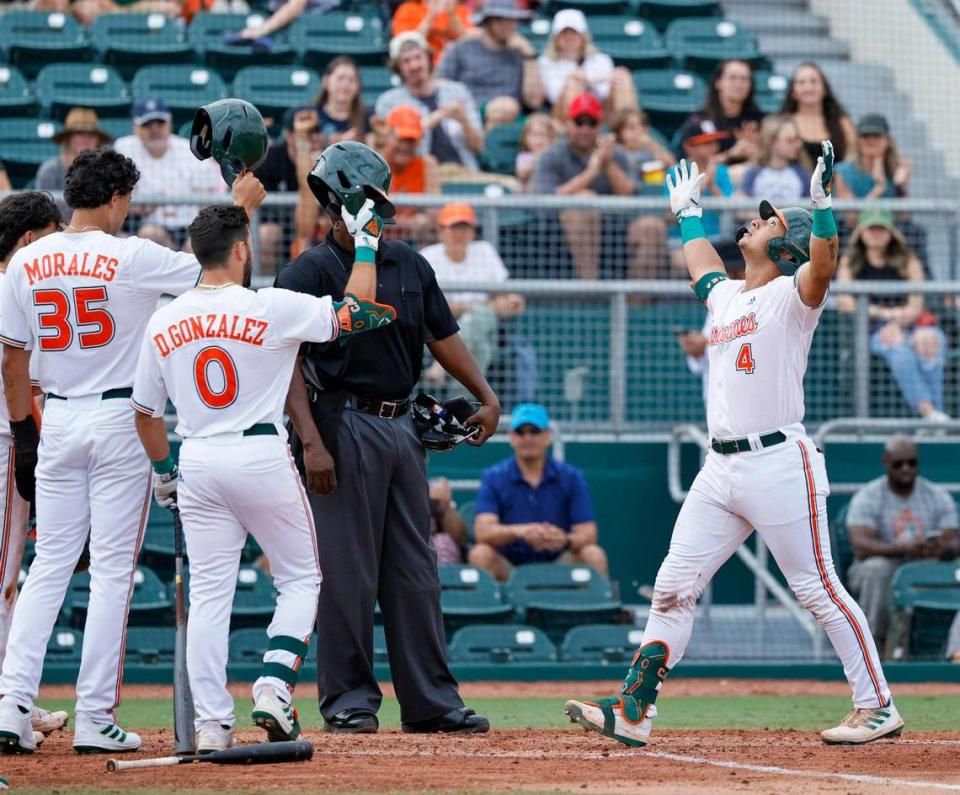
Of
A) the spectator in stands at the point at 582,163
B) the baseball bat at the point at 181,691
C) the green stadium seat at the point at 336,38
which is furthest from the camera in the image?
the green stadium seat at the point at 336,38

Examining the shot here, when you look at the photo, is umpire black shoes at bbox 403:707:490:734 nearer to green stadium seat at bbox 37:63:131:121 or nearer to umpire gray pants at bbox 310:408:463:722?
→ umpire gray pants at bbox 310:408:463:722

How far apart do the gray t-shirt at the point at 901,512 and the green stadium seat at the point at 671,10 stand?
21.6 feet

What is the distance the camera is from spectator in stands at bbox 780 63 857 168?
12.5 metres

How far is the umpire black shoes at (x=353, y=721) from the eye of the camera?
6.28m

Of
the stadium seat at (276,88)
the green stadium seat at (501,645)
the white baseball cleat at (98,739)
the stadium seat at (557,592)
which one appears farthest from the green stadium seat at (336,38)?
the white baseball cleat at (98,739)

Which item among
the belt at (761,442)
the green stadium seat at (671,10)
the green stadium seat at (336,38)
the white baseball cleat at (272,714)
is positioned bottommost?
the white baseball cleat at (272,714)

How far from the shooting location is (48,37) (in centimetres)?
1321

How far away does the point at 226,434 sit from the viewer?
5.30 metres

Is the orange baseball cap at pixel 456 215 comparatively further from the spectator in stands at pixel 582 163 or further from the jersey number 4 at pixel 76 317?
the jersey number 4 at pixel 76 317

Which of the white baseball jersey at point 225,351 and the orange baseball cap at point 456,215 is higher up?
the orange baseball cap at point 456,215

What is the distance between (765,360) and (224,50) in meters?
8.40

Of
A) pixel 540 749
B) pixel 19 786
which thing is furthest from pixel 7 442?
pixel 540 749

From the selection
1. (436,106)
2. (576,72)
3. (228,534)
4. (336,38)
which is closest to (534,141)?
(436,106)

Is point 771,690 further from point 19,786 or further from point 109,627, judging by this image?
point 19,786
